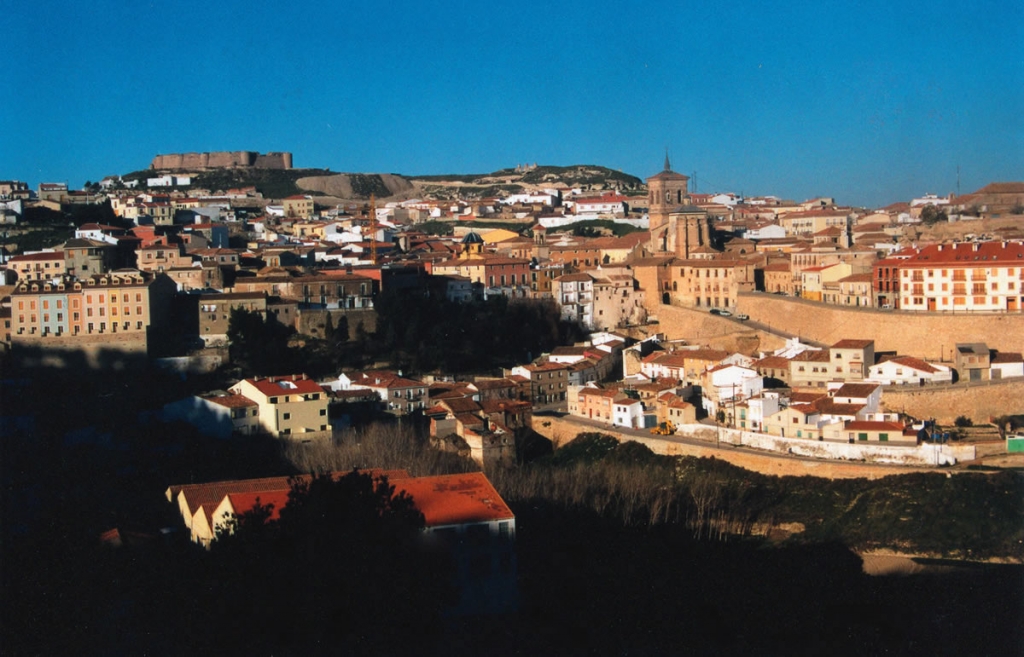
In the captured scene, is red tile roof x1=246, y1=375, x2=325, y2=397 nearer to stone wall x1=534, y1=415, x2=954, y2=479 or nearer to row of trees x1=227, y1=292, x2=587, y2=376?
row of trees x1=227, y1=292, x2=587, y2=376

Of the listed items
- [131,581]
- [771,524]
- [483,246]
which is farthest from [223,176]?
[131,581]

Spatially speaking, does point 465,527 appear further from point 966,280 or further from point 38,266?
point 38,266

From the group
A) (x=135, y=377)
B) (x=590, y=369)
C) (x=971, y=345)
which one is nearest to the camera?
(x=971, y=345)

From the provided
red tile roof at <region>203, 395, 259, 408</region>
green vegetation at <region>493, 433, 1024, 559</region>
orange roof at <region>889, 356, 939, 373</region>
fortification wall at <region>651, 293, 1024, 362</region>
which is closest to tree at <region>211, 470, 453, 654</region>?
green vegetation at <region>493, 433, 1024, 559</region>

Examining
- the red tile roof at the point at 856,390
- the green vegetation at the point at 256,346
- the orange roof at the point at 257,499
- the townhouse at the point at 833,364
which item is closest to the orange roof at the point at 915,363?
the townhouse at the point at 833,364

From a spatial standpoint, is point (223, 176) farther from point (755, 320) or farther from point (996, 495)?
point (996, 495)

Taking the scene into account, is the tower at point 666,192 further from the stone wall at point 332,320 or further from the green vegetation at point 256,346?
the green vegetation at point 256,346
